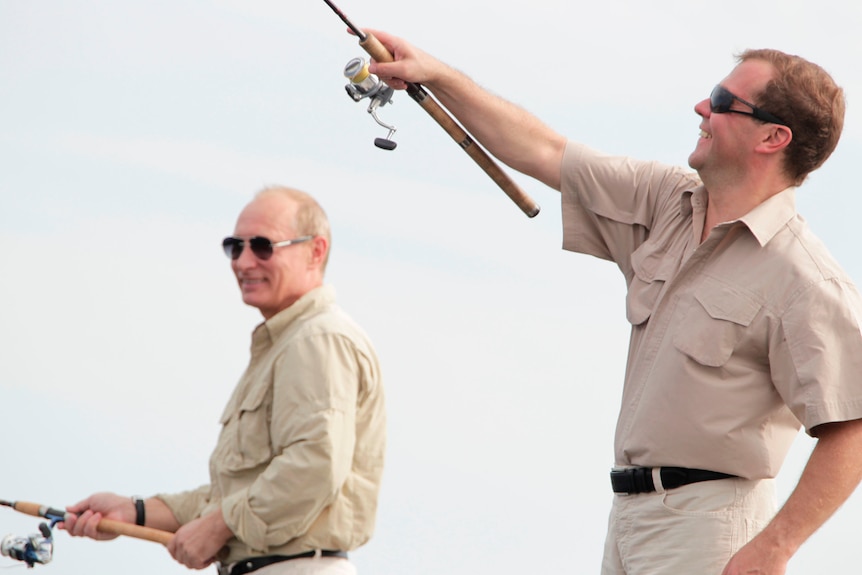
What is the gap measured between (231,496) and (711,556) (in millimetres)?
1332

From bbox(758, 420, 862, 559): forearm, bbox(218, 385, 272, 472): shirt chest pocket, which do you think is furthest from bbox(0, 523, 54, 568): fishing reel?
bbox(758, 420, 862, 559): forearm

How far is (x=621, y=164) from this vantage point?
3.81m

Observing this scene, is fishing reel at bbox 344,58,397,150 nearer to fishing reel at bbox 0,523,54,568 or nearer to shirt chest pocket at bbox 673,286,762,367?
shirt chest pocket at bbox 673,286,762,367

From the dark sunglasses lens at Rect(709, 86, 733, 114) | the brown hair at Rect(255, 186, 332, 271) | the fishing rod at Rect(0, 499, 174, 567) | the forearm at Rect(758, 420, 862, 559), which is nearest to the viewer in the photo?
the forearm at Rect(758, 420, 862, 559)

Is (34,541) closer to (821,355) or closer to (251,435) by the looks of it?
(251,435)

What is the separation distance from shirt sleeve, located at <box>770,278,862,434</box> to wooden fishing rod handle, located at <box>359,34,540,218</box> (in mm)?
967

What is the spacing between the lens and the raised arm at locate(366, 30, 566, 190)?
12.2ft

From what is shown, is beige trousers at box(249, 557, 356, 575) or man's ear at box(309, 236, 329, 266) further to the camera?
man's ear at box(309, 236, 329, 266)

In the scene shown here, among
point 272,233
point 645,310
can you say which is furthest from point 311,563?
point 645,310

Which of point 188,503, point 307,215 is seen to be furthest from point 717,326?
point 188,503

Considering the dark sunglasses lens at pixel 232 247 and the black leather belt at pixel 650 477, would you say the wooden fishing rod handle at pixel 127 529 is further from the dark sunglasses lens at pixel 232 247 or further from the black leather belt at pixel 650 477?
the black leather belt at pixel 650 477

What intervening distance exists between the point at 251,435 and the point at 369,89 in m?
1.13

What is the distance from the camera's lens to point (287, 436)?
11.0ft

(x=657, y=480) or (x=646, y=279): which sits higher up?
(x=646, y=279)
